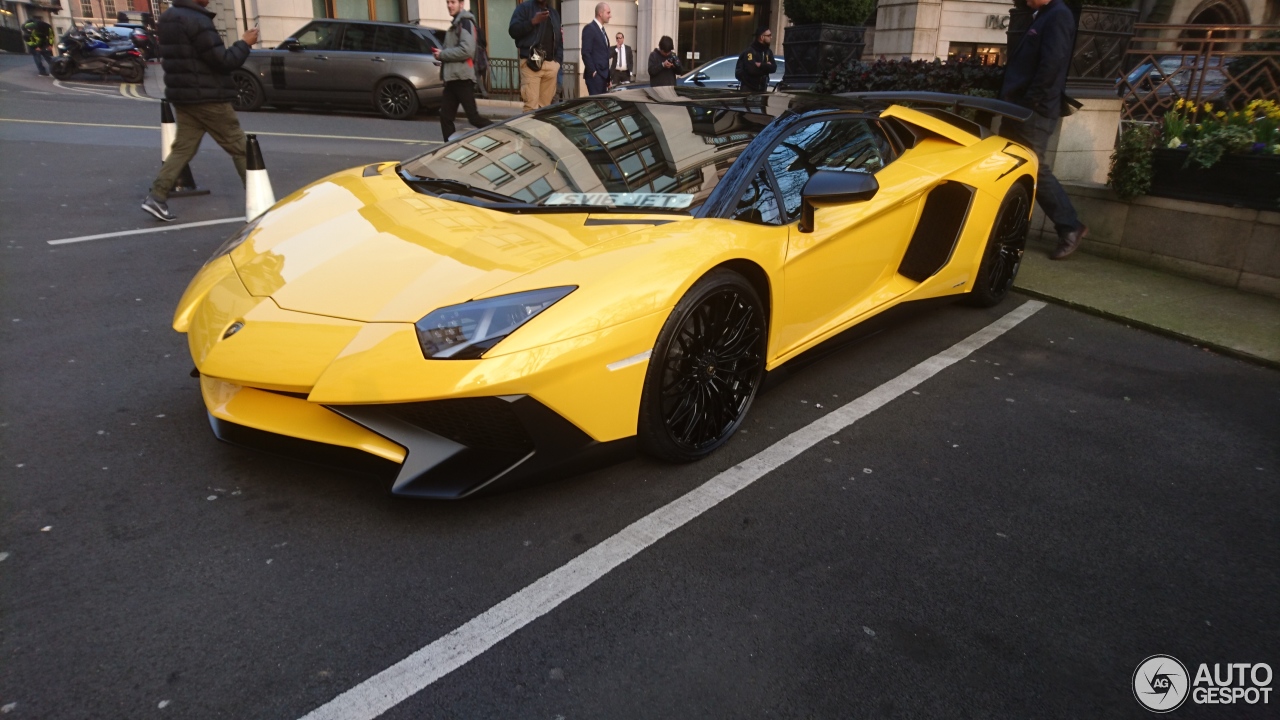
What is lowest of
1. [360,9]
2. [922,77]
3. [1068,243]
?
[1068,243]

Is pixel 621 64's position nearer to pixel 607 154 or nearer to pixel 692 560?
pixel 607 154

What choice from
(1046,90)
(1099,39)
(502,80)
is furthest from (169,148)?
(502,80)

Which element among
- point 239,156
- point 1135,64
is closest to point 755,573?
point 239,156

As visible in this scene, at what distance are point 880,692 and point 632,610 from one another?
2.27 feet

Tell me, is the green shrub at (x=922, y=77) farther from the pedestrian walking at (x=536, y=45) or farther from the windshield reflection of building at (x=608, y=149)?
the windshield reflection of building at (x=608, y=149)

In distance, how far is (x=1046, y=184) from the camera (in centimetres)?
625

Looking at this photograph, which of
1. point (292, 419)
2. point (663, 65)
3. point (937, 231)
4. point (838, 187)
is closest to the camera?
point (292, 419)

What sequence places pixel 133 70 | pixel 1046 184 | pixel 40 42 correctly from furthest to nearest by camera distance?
pixel 40 42, pixel 133 70, pixel 1046 184

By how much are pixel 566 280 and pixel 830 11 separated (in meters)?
8.64

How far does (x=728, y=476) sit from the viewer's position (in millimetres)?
3232

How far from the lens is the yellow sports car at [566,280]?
2609 mm

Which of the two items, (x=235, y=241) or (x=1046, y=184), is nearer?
(x=235, y=241)

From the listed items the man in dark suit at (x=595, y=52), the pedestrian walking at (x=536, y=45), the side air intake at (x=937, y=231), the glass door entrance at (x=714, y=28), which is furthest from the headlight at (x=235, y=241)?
the glass door entrance at (x=714, y=28)

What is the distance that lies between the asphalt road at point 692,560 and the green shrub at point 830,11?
23.2 ft
